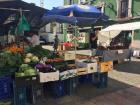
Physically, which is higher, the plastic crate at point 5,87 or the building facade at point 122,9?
the building facade at point 122,9

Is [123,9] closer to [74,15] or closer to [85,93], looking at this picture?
[74,15]

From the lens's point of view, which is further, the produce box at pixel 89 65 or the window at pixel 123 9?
the window at pixel 123 9

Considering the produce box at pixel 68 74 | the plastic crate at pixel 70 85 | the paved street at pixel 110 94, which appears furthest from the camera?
the plastic crate at pixel 70 85

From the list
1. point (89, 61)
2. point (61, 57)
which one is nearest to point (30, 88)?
point (61, 57)

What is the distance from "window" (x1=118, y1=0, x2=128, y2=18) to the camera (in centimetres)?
2522

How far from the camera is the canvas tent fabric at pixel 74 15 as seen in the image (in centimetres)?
1043

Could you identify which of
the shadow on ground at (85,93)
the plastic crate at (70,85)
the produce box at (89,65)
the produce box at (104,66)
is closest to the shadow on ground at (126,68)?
the shadow on ground at (85,93)

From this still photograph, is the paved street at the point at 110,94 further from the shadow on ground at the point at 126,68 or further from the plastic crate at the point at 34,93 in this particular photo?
the shadow on ground at the point at 126,68

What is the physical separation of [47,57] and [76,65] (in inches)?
40.6

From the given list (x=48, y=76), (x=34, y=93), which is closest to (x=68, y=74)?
(x=48, y=76)

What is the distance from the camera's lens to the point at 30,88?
7148 mm

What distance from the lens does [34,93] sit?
7180mm

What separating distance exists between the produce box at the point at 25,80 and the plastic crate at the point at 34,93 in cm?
43

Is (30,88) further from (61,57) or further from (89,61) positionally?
(89,61)
